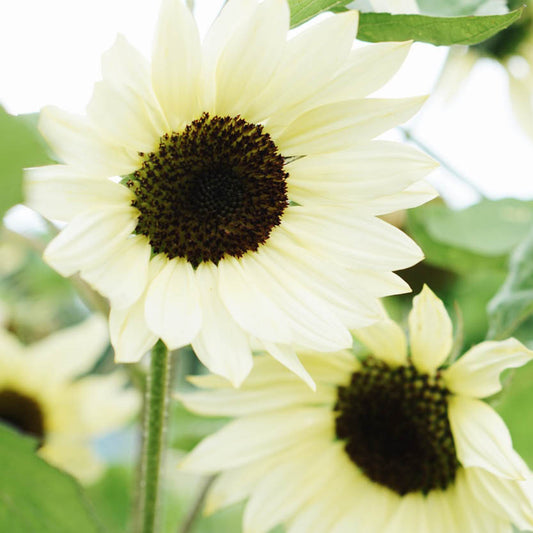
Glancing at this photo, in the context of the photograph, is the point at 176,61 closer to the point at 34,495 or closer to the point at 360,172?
the point at 360,172

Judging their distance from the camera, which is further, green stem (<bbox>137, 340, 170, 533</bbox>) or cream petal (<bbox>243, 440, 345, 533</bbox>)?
cream petal (<bbox>243, 440, 345, 533</bbox>)

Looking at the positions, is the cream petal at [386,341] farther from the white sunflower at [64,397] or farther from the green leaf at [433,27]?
the white sunflower at [64,397]

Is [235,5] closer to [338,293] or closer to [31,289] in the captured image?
[338,293]

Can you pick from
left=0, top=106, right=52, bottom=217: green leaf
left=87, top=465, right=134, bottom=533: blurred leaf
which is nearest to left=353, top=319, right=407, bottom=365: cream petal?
left=0, top=106, right=52, bottom=217: green leaf

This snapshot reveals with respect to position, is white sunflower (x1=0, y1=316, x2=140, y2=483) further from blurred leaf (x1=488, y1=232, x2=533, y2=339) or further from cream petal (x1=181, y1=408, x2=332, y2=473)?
blurred leaf (x1=488, y1=232, x2=533, y2=339)

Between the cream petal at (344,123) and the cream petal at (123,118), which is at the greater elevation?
the cream petal at (123,118)

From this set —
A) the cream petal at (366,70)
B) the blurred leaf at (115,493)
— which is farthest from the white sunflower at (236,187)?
the blurred leaf at (115,493)
